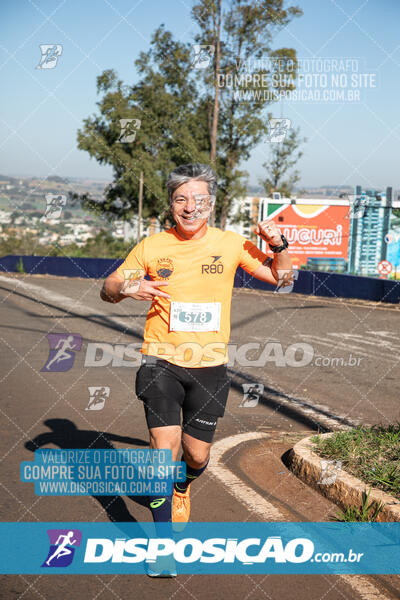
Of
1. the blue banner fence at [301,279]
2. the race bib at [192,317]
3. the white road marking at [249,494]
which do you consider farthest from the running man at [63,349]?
the blue banner fence at [301,279]

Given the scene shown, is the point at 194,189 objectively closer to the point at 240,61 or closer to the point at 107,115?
the point at 240,61

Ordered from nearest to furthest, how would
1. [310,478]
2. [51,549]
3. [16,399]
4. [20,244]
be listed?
[51,549] → [310,478] → [16,399] → [20,244]

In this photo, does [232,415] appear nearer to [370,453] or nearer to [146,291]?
[370,453]

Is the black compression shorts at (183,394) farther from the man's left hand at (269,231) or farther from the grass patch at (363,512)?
the grass patch at (363,512)

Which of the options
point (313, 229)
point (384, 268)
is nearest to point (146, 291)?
point (384, 268)

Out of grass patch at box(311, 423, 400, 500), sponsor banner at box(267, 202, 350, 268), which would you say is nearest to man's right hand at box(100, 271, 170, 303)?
grass patch at box(311, 423, 400, 500)

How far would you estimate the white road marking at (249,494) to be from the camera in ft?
11.0

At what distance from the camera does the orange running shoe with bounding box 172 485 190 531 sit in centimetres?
390

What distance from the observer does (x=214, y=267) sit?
12.4ft

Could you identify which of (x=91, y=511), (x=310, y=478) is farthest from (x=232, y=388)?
(x=91, y=511)

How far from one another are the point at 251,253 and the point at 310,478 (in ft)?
6.12

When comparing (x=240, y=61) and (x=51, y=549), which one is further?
(x=240, y=61)

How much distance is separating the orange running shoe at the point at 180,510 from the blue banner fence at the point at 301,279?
1715 cm

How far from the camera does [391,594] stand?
3.29 m
